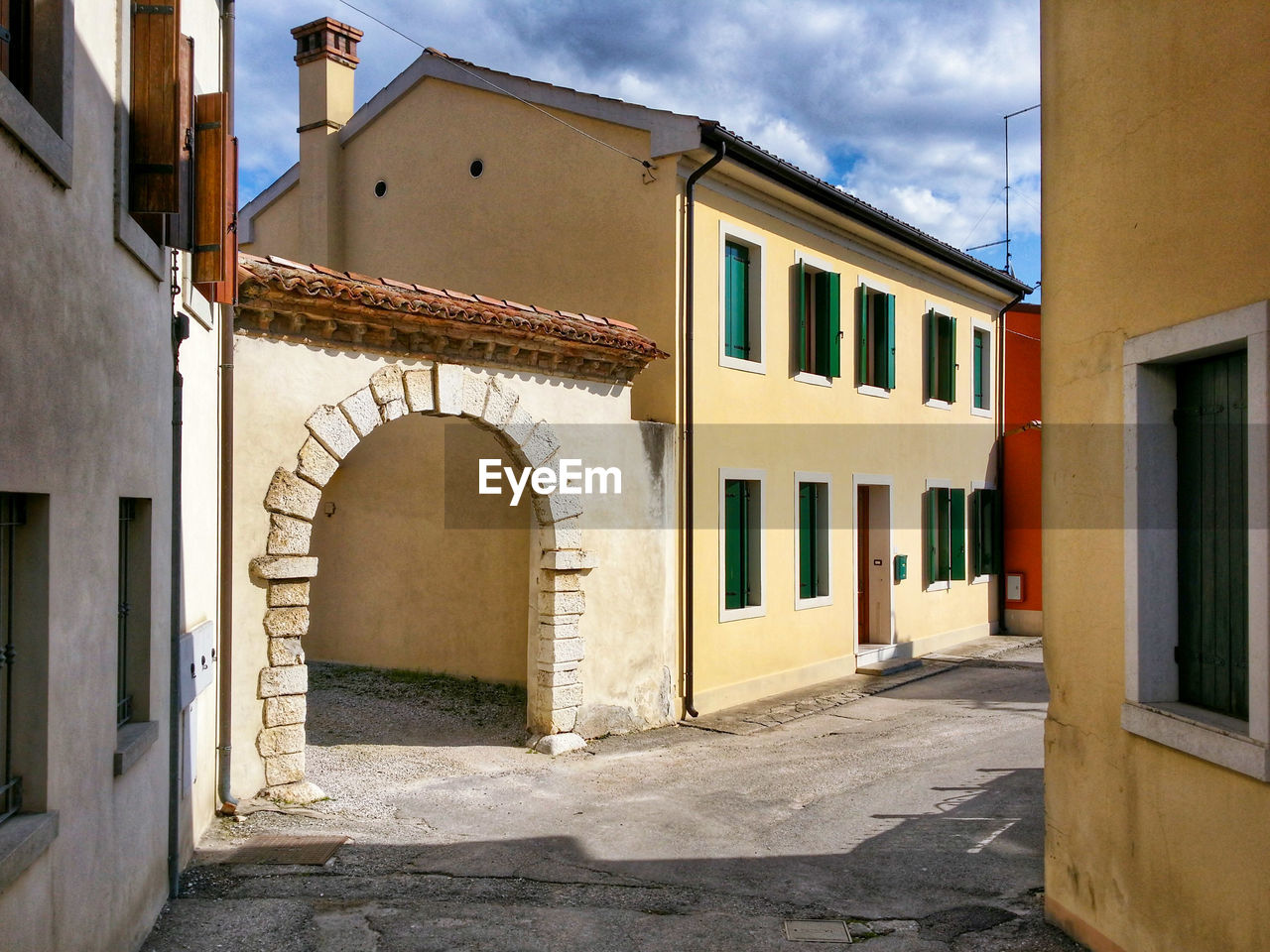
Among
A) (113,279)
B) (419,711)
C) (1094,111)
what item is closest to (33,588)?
(113,279)

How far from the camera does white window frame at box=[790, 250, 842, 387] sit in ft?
40.4

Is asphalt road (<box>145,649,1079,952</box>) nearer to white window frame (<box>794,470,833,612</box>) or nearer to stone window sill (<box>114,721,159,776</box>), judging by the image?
stone window sill (<box>114,721,159,776</box>)

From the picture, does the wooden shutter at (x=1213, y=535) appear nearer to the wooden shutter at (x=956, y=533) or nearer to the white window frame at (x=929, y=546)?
the white window frame at (x=929, y=546)

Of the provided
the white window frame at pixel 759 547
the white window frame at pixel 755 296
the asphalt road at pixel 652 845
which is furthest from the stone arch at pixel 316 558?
the white window frame at pixel 755 296

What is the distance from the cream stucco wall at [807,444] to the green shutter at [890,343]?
22cm

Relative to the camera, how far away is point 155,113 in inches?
187

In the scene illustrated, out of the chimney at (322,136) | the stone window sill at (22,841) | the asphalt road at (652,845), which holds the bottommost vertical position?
the asphalt road at (652,845)

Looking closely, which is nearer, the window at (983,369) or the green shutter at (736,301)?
the green shutter at (736,301)

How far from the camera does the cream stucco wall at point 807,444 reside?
11070mm

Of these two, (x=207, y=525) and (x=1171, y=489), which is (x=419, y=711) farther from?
(x=1171, y=489)

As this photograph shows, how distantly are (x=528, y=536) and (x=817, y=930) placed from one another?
21.6ft

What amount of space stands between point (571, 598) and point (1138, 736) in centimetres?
573

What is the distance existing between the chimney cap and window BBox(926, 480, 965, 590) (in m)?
9.61

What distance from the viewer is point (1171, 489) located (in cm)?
452
